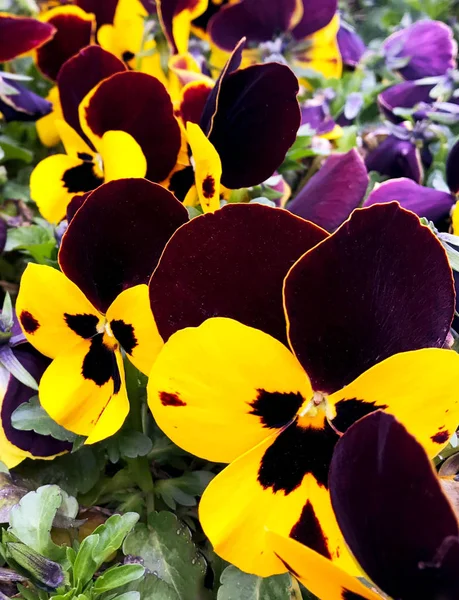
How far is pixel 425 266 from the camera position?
412 millimetres

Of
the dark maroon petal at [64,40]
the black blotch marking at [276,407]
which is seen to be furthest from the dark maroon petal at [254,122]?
the dark maroon petal at [64,40]

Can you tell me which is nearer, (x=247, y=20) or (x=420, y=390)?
(x=420, y=390)

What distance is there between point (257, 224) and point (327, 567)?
215 mm

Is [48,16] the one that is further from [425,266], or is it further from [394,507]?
[394,507]

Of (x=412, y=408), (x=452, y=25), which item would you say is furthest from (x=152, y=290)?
(x=452, y=25)

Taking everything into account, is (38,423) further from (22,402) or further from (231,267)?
(231,267)

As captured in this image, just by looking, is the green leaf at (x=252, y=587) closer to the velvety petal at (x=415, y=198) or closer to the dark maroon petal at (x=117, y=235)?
the dark maroon petal at (x=117, y=235)

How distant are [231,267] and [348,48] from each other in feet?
3.45

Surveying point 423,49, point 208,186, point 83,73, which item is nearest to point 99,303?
point 208,186

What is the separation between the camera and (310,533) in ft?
1.45

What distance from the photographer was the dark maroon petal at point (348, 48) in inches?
52.2

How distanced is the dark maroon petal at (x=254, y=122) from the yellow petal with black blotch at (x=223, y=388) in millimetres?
231

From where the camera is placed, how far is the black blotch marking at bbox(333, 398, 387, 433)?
0.44 m

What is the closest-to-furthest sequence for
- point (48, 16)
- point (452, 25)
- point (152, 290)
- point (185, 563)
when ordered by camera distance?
1. point (152, 290)
2. point (185, 563)
3. point (48, 16)
4. point (452, 25)
